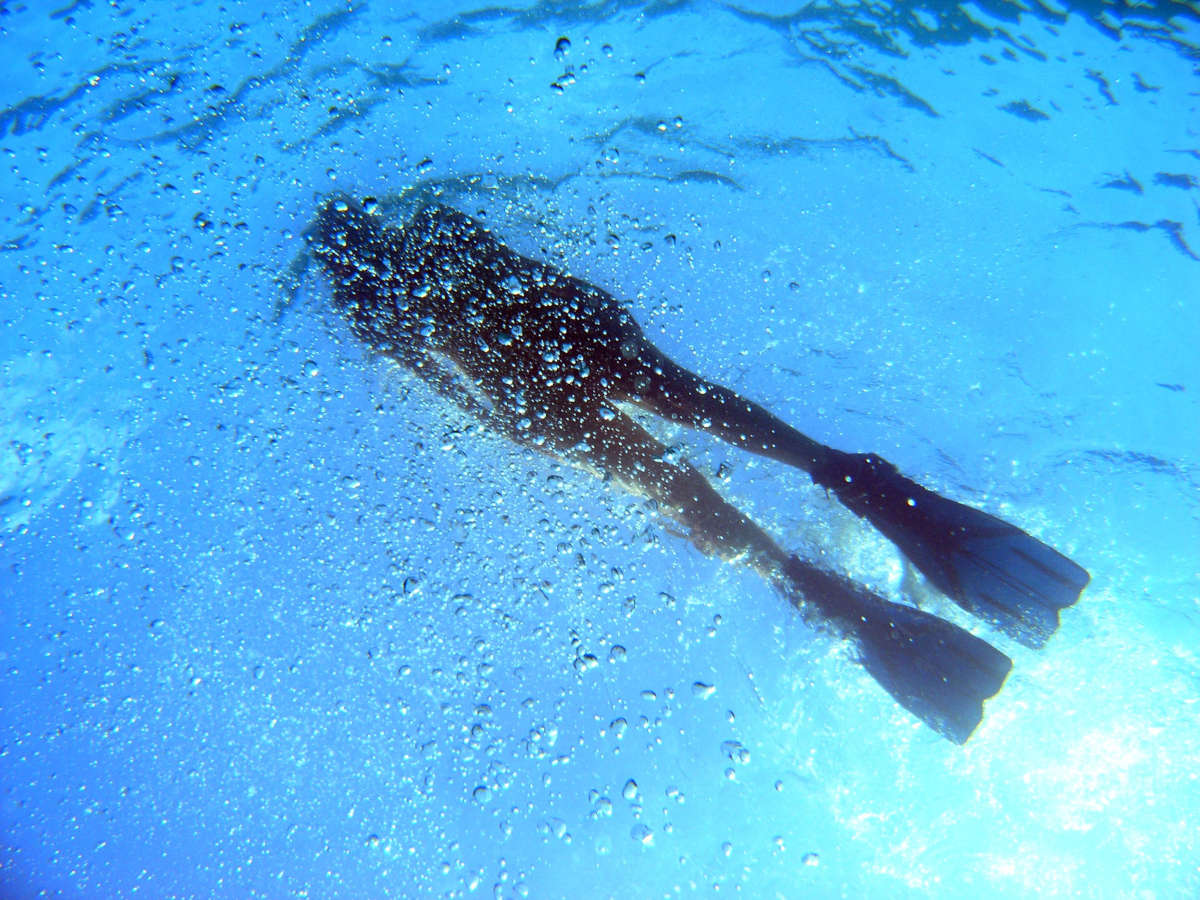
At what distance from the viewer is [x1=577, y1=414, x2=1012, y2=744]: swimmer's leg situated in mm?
4719

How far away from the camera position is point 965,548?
4.57 m

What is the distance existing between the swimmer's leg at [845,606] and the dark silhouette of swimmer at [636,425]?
0.02 metres

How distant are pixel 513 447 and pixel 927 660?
15.1ft

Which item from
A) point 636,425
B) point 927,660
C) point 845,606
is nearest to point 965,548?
point 927,660

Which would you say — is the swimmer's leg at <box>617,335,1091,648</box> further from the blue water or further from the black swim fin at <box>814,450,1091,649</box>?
the blue water

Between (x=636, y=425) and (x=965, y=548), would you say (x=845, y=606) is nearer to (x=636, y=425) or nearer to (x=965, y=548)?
(x=965, y=548)

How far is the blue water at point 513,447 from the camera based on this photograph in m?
5.38

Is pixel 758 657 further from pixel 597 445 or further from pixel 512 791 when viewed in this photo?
pixel 597 445

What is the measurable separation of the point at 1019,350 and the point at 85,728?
13011mm

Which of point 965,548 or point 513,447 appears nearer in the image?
point 965,548

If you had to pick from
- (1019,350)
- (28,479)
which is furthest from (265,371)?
(1019,350)

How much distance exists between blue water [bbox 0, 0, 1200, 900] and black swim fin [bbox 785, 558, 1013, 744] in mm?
1813

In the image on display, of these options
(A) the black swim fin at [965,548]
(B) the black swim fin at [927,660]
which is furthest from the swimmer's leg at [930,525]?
(B) the black swim fin at [927,660]

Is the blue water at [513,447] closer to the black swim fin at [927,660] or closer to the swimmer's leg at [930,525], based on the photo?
the swimmer's leg at [930,525]
